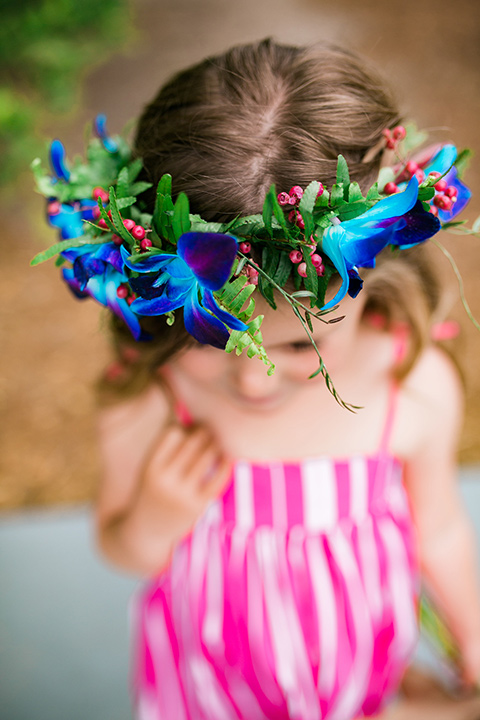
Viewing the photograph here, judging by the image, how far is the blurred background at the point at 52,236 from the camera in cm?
160

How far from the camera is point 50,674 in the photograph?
1.48 meters

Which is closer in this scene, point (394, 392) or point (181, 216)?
point (181, 216)

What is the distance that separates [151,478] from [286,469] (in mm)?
223

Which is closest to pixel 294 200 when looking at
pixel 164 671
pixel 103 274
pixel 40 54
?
pixel 103 274

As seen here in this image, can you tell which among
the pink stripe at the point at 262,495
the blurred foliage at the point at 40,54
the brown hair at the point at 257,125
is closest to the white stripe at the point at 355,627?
the pink stripe at the point at 262,495

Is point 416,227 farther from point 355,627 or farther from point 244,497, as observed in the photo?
point 355,627

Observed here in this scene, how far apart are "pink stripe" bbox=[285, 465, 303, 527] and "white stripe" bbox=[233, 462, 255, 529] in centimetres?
6

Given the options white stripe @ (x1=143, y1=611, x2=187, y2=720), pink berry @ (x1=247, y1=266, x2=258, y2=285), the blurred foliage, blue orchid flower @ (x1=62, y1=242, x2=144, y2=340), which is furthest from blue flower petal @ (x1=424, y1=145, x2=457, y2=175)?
the blurred foliage

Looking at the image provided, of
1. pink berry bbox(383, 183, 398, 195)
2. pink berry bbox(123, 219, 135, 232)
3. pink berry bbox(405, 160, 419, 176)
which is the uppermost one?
pink berry bbox(405, 160, 419, 176)

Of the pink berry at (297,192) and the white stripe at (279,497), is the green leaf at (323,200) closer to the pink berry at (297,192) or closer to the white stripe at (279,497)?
the pink berry at (297,192)

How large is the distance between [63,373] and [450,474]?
178cm

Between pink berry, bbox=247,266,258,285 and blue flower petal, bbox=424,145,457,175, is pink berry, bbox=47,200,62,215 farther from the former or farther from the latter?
blue flower petal, bbox=424,145,457,175

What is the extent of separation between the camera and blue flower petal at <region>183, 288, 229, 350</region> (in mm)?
520

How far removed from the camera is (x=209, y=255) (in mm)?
465
